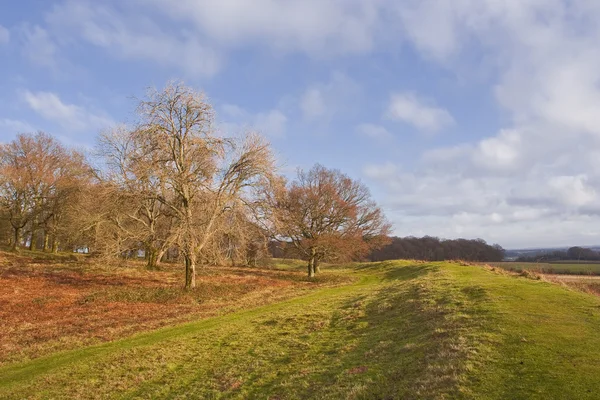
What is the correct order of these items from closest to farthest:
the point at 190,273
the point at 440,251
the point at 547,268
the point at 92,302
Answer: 1. the point at 92,302
2. the point at 190,273
3. the point at 547,268
4. the point at 440,251

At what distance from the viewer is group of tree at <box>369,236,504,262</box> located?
4072 inches

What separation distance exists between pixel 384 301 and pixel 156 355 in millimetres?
11023

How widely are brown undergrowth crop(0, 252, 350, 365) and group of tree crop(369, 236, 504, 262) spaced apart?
256ft

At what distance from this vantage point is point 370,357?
9.99 metres

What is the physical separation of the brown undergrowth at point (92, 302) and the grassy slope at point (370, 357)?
2.03 metres

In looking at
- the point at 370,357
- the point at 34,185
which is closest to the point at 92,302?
the point at 370,357

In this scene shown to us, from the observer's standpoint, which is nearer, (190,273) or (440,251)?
(190,273)

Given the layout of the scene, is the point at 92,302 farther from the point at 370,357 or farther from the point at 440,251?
the point at 440,251

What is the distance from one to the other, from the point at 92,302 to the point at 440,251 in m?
104

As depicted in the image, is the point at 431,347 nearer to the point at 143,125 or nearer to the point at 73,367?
the point at 73,367

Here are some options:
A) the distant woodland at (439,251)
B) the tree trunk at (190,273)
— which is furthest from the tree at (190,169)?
the distant woodland at (439,251)

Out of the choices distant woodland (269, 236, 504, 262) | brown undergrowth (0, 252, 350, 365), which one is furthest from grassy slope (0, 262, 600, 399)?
distant woodland (269, 236, 504, 262)

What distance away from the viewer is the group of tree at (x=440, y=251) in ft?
339

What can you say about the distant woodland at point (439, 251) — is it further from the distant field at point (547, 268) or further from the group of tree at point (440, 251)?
the distant field at point (547, 268)
